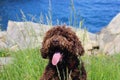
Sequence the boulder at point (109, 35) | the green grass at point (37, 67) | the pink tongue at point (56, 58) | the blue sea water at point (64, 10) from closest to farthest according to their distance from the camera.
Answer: the pink tongue at point (56, 58)
the green grass at point (37, 67)
the boulder at point (109, 35)
the blue sea water at point (64, 10)

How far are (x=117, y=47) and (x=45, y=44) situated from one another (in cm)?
487

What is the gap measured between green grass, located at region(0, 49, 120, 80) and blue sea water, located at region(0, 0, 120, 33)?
32.8 feet

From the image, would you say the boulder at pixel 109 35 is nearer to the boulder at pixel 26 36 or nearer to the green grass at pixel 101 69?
the boulder at pixel 26 36

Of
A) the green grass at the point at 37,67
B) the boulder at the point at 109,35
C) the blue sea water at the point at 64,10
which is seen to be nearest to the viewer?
the green grass at the point at 37,67

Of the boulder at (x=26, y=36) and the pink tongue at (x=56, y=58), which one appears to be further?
the boulder at (x=26, y=36)

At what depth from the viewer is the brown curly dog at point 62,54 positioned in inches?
177

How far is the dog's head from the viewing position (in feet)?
14.7

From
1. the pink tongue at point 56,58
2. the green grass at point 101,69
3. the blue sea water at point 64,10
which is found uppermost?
the blue sea water at point 64,10

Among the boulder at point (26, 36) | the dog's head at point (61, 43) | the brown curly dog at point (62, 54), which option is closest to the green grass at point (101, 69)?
the boulder at point (26, 36)

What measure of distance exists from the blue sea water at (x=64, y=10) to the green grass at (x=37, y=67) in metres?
10.0

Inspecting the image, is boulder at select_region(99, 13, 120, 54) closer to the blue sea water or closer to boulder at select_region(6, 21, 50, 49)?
boulder at select_region(6, 21, 50, 49)

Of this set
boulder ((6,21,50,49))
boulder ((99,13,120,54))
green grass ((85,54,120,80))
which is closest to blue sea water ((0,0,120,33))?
boulder ((99,13,120,54))

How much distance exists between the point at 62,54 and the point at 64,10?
598 inches

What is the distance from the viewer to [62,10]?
19.6m
